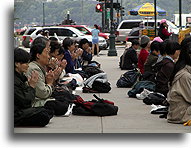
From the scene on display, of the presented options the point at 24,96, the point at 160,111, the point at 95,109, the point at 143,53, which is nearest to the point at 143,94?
the point at 160,111

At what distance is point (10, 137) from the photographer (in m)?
7.24

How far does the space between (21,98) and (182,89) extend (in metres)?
2.26

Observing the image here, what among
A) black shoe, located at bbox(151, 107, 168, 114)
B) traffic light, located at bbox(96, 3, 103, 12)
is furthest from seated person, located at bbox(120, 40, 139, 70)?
traffic light, located at bbox(96, 3, 103, 12)

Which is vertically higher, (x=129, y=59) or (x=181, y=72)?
(x=181, y=72)

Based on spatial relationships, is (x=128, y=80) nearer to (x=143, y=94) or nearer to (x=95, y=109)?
(x=143, y=94)

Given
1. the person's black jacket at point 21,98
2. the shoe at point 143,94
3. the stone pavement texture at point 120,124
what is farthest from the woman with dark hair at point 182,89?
the shoe at point 143,94

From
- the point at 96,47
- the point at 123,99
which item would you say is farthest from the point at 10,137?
the point at 96,47

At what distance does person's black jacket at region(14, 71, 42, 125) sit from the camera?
8.16 metres

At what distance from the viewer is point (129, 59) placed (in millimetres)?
19094

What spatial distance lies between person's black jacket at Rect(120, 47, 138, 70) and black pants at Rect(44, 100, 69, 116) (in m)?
8.19

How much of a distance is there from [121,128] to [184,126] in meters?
0.87

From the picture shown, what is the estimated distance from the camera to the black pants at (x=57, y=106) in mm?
9625

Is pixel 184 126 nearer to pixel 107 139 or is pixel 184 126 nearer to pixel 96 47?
pixel 107 139

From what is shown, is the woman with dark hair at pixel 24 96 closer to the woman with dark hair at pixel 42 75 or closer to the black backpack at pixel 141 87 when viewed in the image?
the woman with dark hair at pixel 42 75
